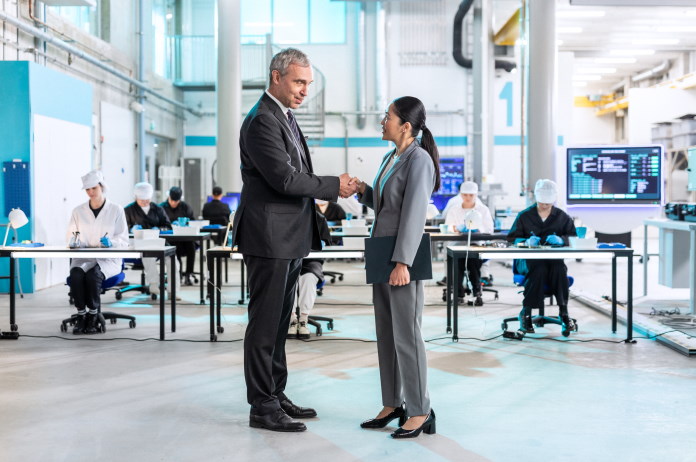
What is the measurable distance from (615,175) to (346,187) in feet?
21.3

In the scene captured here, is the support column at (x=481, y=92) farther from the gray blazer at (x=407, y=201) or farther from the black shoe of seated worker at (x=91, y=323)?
the gray blazer at (x=407, y=201)

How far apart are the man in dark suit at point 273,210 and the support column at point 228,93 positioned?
947cm

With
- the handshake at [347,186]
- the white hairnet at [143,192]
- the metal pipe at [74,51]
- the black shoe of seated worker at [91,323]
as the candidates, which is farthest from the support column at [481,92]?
the handshake at [347,186]

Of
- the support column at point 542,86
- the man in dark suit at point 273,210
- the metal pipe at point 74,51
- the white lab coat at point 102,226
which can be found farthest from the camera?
the support column at point 542,86

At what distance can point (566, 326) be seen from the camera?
19.7 ft

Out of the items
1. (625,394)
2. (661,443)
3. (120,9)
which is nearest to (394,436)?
(661,443)

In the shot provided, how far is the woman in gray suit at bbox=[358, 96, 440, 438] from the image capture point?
335 cm

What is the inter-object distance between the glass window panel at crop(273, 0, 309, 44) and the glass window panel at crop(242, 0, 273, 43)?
161 mm

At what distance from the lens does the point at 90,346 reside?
562 centimetres

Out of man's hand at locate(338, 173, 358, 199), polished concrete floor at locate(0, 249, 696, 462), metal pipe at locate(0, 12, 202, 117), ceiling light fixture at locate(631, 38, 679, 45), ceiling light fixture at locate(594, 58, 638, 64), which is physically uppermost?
ceiling light fixture at locate(594, 58, 638, 64)

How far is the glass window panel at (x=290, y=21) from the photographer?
17.7 metres

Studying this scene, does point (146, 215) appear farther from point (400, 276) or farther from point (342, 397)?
point (400, 276)

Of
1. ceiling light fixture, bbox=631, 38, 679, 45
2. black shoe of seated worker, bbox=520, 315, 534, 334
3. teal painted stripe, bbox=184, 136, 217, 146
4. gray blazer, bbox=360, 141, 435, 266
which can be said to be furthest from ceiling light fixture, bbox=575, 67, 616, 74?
gray blazer, bbox=360, 141, 435, 266

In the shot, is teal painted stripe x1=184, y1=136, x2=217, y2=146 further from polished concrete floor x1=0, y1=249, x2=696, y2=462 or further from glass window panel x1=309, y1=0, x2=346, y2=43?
polished concrete floor x1=0, y1=249, x2=696, y2=462
